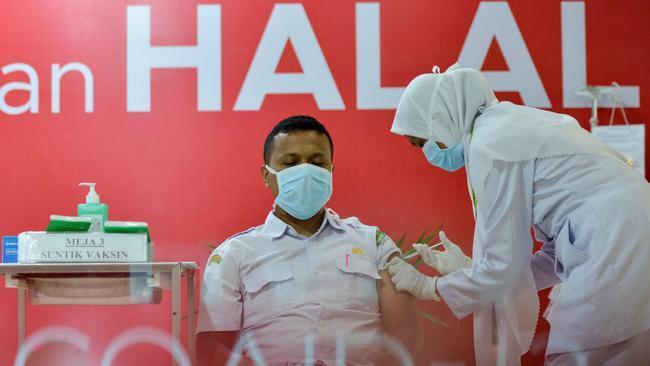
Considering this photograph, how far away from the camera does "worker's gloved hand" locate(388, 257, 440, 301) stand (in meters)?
2.93

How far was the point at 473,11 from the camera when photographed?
4016 millimetres

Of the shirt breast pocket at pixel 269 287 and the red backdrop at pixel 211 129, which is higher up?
the red backdrop at pixel 211 129

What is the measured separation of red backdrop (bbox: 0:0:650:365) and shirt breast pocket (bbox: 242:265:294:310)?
0.91 m

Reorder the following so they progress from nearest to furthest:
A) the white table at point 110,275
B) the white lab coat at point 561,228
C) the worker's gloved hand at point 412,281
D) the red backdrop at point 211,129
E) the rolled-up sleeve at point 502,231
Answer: the white lab coat at point 561,228, the rolled-up sleeve at point 502,231, the white table at point 110,275, the worker's gloved hand at point 412,281, the red backdrop at point 211,129

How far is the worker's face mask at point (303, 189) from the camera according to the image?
308 centimetres

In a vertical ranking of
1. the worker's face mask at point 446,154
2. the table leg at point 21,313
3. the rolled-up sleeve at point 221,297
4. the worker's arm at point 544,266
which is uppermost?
the worker's face mask at point 446,154

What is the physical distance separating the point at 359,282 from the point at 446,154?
1.81 feet

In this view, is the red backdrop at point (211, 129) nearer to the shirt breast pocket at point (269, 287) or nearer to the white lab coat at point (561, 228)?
the shirt breast pocket at point (269, 287)

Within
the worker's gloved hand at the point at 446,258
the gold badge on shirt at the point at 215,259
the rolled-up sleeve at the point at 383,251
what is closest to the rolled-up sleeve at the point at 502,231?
the worker's gloved hand at the point at 446,258

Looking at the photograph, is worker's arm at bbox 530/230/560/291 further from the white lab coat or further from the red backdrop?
the red backdrop

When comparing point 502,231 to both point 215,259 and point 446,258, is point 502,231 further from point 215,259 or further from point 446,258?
point 215,259

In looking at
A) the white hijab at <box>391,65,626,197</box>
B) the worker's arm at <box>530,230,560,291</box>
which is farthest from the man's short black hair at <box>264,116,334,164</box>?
the worker's arm at <box>530,230,560,291</box>

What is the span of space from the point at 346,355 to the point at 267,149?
834 mm

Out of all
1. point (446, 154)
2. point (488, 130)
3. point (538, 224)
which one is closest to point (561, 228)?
point (538, 224)
